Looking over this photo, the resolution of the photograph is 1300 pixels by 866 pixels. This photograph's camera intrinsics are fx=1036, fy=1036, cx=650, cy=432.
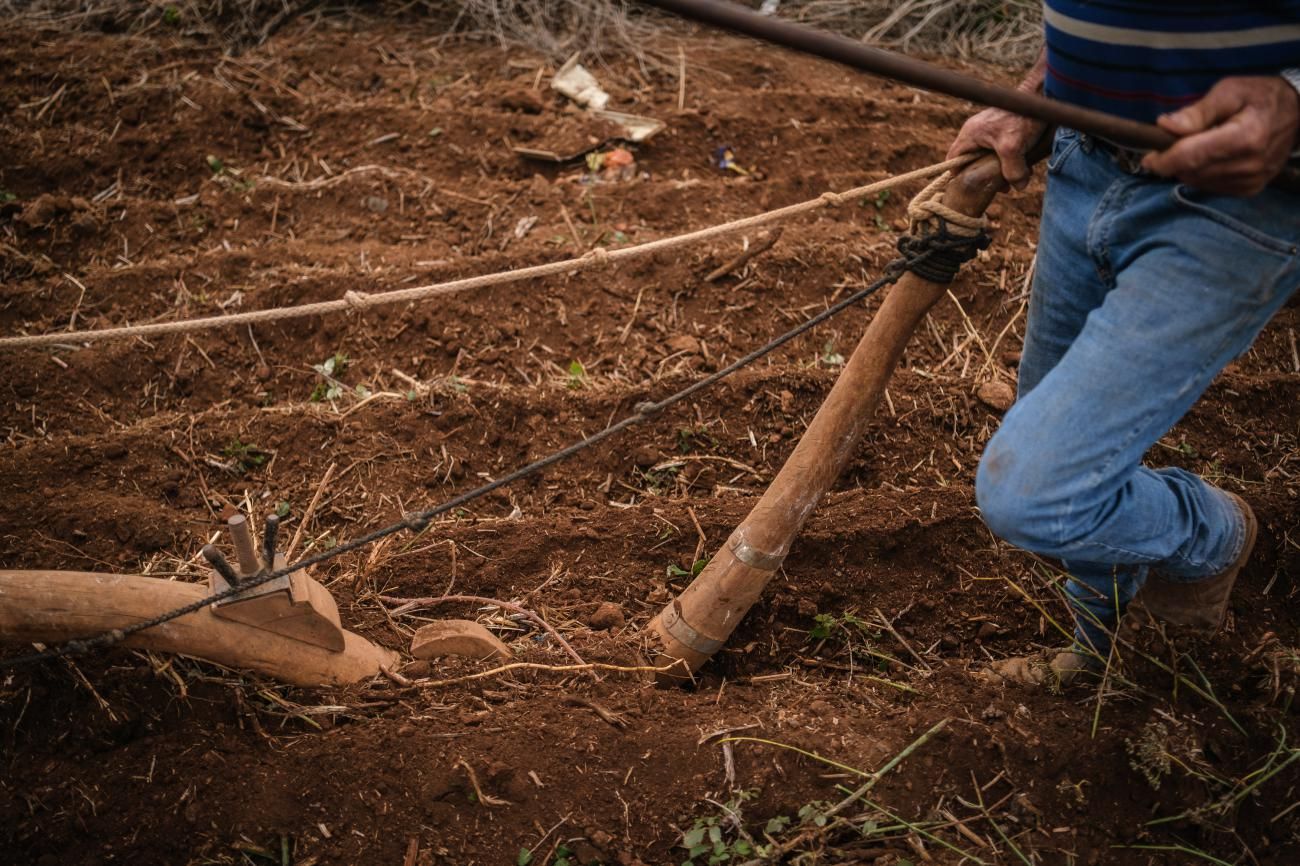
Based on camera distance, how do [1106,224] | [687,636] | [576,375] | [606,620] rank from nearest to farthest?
[1106,224], [687,636], [606,620], [576,375]

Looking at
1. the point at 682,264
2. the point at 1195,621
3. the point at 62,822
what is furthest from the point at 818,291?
the point at 62,822

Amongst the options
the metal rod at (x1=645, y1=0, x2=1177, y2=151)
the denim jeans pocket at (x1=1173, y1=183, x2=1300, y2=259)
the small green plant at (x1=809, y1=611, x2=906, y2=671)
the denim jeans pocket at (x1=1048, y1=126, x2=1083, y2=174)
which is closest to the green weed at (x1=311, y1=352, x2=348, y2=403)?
the small green plant at (x1=809, y1=611, x2=906, y2=671)

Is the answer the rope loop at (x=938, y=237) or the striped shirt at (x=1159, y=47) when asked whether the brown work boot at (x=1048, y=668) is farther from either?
the striped shirt at (x=1159, y=47)

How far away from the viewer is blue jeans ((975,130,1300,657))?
66.6 inches

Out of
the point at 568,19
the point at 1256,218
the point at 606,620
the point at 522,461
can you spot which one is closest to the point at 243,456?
the point at 522,461

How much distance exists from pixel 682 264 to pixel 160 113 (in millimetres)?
2618

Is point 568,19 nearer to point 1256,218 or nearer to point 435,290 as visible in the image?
point 435,290

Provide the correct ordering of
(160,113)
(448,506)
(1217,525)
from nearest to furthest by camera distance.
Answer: (1217,525)
(448,506)
(160,113)

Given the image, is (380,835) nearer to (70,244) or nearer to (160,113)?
(70,244)

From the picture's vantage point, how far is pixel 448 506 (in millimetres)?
2258

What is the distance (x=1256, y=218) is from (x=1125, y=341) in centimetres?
28

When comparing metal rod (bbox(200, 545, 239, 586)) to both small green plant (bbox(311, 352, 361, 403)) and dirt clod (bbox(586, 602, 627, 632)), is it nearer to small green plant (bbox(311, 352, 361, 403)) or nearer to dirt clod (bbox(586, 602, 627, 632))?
dirt clod (bbox(586, 602, 627, 632))

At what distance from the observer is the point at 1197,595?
7.32 feet

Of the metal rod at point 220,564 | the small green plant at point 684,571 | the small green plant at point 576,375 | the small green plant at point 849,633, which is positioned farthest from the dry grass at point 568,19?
the metal rod at point 220,564
